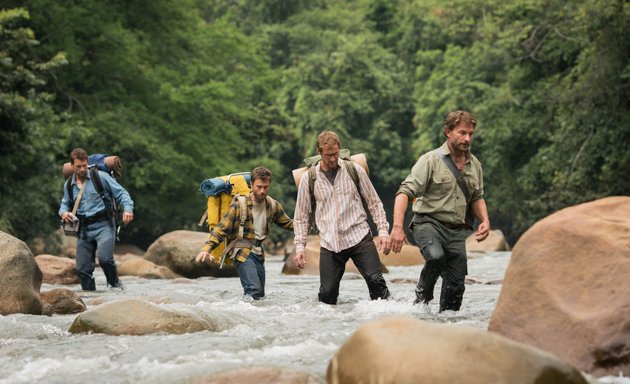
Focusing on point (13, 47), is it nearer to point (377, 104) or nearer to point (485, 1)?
point (485, 1)

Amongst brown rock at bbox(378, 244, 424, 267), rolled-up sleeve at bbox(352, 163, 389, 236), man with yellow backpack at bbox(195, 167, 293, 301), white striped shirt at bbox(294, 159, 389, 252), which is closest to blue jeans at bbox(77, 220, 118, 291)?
man with yellow backpack at bbox(195, 167, 293, 301)

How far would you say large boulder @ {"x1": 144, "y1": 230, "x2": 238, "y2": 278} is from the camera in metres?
18.1

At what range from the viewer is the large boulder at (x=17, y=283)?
9898 millimetres

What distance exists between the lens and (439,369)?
5.22 meters

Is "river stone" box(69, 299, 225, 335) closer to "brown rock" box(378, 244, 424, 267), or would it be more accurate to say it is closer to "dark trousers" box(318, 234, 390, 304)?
"dark trousers" box(318, 234, 390, 304)

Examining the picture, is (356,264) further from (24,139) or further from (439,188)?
(24,139)

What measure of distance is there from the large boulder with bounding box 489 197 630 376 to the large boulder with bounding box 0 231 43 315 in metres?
4.78

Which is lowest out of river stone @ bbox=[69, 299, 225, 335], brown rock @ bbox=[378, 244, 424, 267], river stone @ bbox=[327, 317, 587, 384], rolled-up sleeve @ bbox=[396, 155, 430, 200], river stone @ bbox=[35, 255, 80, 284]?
brown rock @ bbox=[378, 244, 424, 267]

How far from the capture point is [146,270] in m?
17.7

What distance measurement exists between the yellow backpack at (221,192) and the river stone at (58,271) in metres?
5.87

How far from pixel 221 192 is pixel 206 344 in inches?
144

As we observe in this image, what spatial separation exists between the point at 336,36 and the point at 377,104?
8240 mm

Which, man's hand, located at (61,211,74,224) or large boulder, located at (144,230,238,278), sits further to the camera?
large boulder, located at (144,230,238,278)

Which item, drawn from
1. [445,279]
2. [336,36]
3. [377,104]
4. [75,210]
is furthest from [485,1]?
[445,279]
